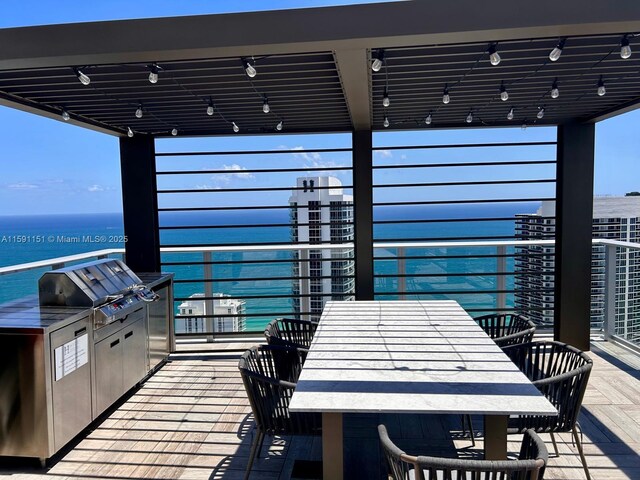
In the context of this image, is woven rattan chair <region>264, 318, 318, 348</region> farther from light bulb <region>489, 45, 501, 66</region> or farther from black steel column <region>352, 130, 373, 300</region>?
light bulb <region>489, 45, 501, 66</region>

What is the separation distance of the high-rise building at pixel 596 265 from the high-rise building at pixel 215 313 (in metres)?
3.47

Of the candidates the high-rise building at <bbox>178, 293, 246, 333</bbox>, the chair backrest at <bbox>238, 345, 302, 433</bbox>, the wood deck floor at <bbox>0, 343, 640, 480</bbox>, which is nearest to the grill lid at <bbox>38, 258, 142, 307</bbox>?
the wood deck floor at <bbox>0, 343, 640, 480</bbox>

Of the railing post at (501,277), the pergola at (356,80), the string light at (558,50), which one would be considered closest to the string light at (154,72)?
the pergola at (356,80)

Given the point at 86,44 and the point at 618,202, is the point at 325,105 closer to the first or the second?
the point at 86,44

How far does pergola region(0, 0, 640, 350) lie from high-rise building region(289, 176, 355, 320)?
1.75ft

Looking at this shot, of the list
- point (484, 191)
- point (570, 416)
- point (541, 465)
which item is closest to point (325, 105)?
point (484, 191)

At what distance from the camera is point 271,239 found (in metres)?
5.72

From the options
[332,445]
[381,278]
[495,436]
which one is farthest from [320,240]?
[495,436]

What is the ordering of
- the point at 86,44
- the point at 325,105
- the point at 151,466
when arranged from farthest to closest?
the point at 325,105
the point at 151,466
the point at 86,44

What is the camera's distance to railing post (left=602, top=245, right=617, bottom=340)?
5.11m

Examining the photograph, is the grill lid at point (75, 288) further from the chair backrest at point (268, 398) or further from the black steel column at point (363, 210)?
the black steel column at point (363, 210)

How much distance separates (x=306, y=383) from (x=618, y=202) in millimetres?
5018

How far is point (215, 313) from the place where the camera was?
A: 18.5ft

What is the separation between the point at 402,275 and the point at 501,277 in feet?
4.04
